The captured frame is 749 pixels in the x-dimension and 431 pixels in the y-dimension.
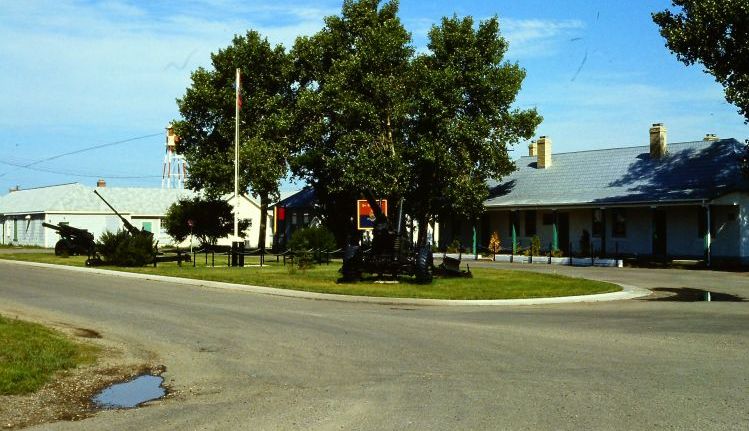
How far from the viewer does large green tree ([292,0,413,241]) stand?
40344 mm

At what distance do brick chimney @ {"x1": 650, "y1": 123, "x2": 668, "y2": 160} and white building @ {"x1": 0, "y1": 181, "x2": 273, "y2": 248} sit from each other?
32616 mm

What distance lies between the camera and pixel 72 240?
1740 inches

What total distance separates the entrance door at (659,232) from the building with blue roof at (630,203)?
1.9 inches

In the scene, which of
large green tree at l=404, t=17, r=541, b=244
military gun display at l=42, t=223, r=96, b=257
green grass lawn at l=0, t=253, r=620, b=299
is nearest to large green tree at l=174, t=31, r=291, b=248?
military gun display at l=42, t=223, r=96, b=257

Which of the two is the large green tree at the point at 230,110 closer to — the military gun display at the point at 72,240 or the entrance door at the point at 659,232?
the military gun display at the point at 72,240

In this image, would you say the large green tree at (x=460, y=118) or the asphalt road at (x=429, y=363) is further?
the large green tree at (x=460, y=118)

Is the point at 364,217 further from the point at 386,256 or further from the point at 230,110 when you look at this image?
the point at 230,110

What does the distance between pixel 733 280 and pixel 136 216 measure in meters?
51.6

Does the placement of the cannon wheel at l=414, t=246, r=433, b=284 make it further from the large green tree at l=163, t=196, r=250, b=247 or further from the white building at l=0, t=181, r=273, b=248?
the white building at l=0, t=181, r=273, b=248

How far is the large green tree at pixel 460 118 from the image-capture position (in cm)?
3866

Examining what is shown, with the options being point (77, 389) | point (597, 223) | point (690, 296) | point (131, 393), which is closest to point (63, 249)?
Answer: point (597, 223)

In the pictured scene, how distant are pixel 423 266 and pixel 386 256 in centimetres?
121

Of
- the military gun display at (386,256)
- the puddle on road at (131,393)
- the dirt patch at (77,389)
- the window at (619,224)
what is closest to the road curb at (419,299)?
the military gun display at (386,256)

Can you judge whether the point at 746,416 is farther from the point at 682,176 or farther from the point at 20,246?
the point at 20,246
